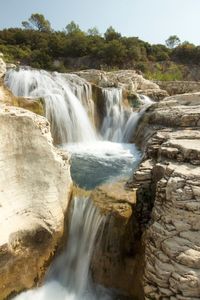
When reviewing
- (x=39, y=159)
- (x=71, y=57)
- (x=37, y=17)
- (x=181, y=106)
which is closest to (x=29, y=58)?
(x=71, y=57)

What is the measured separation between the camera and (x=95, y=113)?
55.9 feet

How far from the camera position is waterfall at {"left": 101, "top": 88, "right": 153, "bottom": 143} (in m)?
16.3

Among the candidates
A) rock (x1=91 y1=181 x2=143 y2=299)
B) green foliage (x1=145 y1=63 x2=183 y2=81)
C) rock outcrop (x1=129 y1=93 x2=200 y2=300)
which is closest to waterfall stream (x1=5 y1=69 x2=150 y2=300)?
rock (x1=91 y1=181 x2=143 y2=299)

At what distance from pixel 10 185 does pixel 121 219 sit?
2.55m

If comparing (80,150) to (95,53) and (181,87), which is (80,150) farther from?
(95,53)

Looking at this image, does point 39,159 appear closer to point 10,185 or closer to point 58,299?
point 10,185

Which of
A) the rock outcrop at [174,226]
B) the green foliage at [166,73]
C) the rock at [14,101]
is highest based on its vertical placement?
the green foliage at [166,73]

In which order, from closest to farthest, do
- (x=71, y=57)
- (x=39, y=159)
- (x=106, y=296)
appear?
(x=106, y=296), (x=39, y=159), (x=71, y=57)

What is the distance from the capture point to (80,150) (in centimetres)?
1339

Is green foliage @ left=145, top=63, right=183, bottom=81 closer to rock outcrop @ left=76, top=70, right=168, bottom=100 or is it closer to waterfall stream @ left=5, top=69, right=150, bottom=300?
rock outcrop @ left=76, top=70, right=168, bottom=100

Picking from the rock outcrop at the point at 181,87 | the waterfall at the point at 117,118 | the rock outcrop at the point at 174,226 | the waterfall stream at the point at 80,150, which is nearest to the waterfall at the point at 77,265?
the waterfall stream at the point at 80,150

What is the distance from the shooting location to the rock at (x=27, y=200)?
21.3ft

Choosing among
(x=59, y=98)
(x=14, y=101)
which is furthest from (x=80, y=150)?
(x=14, y=101)

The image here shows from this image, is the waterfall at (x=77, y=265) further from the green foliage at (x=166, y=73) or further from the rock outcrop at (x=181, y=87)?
the green foliage at (x=166, y=73)
